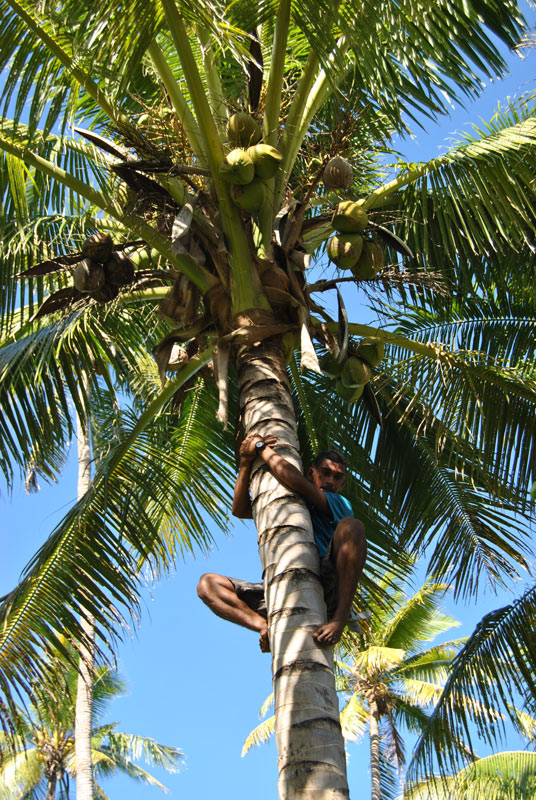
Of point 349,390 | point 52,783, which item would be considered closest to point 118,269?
point 349,390

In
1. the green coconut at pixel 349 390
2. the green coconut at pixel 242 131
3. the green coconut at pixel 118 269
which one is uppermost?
the green coconut at pixel 242 131

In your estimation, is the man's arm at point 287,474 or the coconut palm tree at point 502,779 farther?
the coconut palm tree at point 502,779

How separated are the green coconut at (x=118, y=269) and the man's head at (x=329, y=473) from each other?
4.80 feet

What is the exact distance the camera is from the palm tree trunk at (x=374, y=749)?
1628 cm

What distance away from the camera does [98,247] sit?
16.0 feet

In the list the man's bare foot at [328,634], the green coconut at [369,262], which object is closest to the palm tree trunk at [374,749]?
the green coconut at [369,262]

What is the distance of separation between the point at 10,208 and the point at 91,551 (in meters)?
2.78

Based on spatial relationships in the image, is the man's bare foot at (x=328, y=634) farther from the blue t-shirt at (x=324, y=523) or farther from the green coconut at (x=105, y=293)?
the green coconut at (x=105, y=293)

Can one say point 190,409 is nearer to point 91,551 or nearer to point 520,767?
point 91,551

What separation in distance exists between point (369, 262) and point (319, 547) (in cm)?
158

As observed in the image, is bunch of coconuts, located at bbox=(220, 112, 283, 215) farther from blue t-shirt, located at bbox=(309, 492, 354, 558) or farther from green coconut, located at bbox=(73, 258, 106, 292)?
blue t-shirt, located at bbox=(309, 492, 354, 558)

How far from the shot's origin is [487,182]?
5.84m

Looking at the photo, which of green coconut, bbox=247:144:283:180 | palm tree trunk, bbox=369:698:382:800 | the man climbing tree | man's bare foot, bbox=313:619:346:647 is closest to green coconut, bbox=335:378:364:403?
the man climbing tree

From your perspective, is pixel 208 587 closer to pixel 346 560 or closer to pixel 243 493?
pixel 243 493
